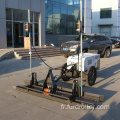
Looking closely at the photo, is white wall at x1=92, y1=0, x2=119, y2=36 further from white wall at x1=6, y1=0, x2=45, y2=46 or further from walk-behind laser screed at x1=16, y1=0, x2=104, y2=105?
walk-behind laser screed at x1=16, y1=0, x2=104, y2=105

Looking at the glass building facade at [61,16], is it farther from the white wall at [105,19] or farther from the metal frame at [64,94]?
the white wall at [105,19]

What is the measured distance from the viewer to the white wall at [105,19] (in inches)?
1709

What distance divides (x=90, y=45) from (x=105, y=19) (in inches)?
1292

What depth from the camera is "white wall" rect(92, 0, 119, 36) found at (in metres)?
43.4

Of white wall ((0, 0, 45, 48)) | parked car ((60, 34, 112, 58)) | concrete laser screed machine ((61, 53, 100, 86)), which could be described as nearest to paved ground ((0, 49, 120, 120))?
concrete laser screed machine ((61, 53, 100, 86))

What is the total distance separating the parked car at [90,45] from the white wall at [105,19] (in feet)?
97.4

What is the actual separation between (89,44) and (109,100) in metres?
8.92

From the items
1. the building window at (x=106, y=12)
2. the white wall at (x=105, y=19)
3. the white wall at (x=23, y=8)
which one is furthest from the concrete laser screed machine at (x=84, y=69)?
the building window at (x=106, y=12)

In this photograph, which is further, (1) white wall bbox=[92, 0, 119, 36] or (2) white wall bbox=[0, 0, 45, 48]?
(1) white wall bbox=[92, 0, 119, 36]

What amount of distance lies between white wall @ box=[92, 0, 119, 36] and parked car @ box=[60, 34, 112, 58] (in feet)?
97.4

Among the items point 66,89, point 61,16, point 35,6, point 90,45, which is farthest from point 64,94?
point 61,16

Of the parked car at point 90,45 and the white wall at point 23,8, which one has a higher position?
the white wall at point 23,8

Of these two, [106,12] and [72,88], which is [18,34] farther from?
[106,12]

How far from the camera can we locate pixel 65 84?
7.52 m
